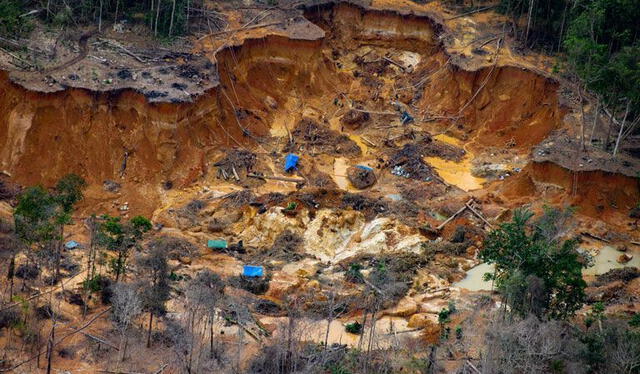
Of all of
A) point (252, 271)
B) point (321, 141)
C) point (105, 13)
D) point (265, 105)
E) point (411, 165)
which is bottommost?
point (252, 271)

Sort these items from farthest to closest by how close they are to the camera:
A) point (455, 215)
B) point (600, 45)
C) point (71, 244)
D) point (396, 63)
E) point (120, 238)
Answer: point (396, 63) < point (600, 45) < point (455, 215) < point (71, 244) < point (120, 238)

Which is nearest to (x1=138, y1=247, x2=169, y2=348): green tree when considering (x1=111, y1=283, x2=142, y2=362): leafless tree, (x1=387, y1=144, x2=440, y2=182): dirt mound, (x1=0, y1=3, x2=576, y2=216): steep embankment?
(x1=111, y1=283, x2=142, y2=362): leafless tree

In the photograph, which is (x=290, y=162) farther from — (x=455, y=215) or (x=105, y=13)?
(x=105, y=13)

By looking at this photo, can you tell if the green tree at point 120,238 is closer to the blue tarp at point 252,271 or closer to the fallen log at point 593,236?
the blue tarp at point 252,271

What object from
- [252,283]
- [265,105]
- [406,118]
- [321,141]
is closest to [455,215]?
[321,141]

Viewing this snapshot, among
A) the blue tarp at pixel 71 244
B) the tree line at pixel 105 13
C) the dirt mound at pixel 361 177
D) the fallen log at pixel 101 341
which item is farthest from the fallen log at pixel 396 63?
the fallen log at pixel 101 341

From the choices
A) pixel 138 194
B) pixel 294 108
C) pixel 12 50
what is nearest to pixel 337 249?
pixel 138 194
